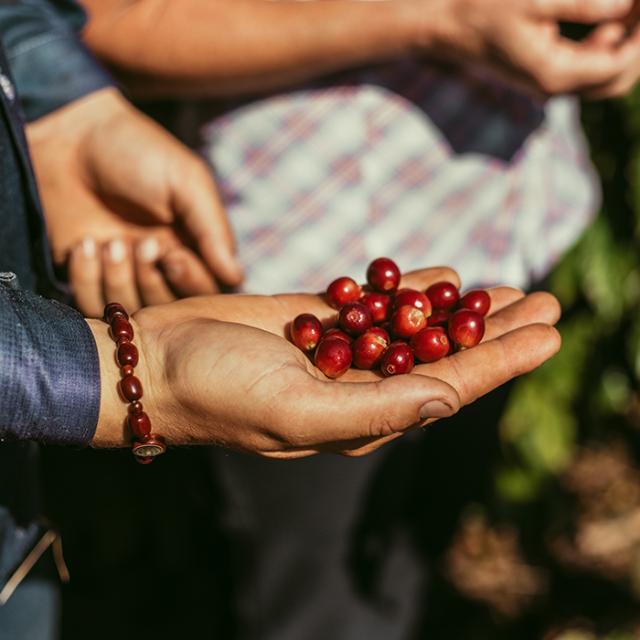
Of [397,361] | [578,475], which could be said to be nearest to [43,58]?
[397,361]

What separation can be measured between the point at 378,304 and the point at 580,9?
907 millimetres

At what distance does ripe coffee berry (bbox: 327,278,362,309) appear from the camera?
1.93 m

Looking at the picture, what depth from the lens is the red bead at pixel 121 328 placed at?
1524 mm

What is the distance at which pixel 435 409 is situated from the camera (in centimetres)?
137

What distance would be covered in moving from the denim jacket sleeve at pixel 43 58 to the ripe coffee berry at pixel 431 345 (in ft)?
3.22

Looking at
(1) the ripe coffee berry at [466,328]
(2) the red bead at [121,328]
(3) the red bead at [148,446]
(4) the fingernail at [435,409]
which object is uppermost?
(4) the fingernail at [435,409]

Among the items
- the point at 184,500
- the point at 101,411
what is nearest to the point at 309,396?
the point at 101,411

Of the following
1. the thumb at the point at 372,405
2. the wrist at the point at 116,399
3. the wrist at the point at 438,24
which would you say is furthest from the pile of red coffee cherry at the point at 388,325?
the wrist at the point at 438,24

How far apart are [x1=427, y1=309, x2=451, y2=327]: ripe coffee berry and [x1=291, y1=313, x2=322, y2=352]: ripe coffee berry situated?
0.92 ft

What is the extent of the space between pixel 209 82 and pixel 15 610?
4.40ft

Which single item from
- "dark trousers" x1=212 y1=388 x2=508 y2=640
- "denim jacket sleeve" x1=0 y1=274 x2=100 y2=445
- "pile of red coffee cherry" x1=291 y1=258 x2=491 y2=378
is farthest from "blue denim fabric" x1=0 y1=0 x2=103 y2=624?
"dark trousers" x1=212 y1=388 x2=508 y2=640

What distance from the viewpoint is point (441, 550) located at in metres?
3.06

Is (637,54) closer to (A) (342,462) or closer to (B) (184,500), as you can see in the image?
(A) (342,462)

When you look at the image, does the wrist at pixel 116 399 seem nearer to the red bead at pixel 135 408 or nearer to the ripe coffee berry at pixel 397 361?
the red bead at pixel 135 408
